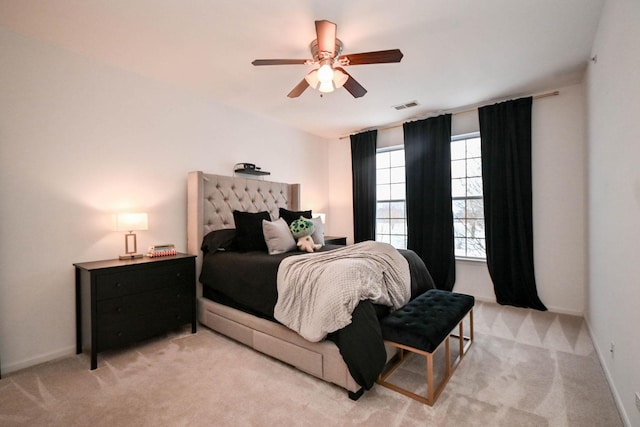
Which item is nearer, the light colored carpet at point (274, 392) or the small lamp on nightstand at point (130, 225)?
the light colored carpet at point (274, 392)

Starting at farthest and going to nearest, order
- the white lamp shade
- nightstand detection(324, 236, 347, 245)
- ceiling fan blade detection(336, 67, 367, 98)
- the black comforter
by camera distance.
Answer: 1. nightstand detection(324, 236, 347, 245)
2. the white lamp shade
3. ceiling fan blade detection(336, 67, 367, 98)
4. the black comforter

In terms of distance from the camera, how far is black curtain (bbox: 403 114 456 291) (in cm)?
401

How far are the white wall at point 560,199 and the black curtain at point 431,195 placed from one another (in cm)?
99

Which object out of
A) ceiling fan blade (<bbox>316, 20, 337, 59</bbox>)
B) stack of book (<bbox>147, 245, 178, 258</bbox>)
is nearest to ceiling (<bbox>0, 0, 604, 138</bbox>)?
ceiling fan blade (<bbox>316, 20, 337, 59</bbox>)

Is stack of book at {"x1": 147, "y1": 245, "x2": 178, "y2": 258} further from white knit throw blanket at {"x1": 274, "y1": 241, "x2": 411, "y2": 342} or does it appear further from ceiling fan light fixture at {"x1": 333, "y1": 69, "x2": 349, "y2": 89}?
ceiling fan light fixture at {"x1": 333, "y1": 69, "x2": 349, "y2": 89}

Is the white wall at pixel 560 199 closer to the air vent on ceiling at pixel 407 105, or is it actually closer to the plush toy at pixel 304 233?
the air vent on ceiling at pixel 407 105

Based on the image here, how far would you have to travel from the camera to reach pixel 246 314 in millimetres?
2535

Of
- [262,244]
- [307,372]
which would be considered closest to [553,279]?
[307,372]

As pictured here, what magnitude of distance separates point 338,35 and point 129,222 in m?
2.44

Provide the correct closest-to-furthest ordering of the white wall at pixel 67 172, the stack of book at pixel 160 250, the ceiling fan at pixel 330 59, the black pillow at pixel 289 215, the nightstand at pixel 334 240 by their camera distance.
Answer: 1. the ceiling fan at pixel 330 59
2. the white wall at pixel 67 172
3. the stack of book at pixel 160 250
4. the black pillow at pixel 289 215
5. the nightstand at pixel 334 240

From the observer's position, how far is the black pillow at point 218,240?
10.2 feet

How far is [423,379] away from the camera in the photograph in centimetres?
202

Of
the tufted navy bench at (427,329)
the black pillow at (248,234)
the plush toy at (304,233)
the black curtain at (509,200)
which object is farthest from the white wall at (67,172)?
the black curtain at (509,200)

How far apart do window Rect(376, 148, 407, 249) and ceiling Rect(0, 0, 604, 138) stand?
147cm
